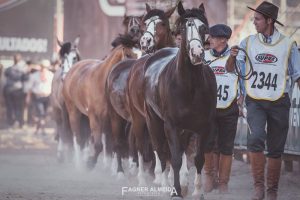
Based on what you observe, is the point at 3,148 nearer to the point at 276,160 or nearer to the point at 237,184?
the point at 237,184

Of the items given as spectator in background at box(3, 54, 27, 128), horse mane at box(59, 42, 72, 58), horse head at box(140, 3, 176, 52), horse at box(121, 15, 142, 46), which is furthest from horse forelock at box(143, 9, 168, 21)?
spectator in background at box(3, 54, 27, 128)

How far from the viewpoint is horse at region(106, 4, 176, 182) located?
13.0m

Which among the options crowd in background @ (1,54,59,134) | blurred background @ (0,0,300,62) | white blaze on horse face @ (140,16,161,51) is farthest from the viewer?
crowd in background @ (1,54,59,134)

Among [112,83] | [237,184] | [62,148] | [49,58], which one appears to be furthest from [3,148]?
[237,184]

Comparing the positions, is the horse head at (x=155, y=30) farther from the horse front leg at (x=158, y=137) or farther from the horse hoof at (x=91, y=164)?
the horse hoof at (x=91, y=164)

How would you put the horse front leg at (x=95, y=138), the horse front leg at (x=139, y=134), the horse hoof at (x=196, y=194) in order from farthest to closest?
the horse front leg at (x=95, y=138) → the horse front leg at (x=139, y=134) → the horse hoof at (x=196, y=194)

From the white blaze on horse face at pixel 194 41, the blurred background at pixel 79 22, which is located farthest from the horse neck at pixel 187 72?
the blurred background at pixel 79 22

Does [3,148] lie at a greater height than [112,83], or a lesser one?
lesser

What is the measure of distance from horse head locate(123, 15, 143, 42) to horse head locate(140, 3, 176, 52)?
2.01 m

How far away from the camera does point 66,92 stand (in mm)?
18047

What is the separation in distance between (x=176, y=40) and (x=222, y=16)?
33.8 ft

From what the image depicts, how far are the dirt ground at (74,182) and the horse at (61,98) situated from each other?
1.39 feet

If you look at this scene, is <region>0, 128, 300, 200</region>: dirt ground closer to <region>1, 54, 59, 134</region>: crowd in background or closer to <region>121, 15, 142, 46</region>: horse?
<region>121, 15, 142, 46</region>: horse

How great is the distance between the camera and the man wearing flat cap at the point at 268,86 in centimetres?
999
